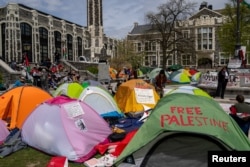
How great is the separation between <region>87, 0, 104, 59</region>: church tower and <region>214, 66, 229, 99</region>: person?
286ft

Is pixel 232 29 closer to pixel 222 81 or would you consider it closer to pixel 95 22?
pixel 222 81

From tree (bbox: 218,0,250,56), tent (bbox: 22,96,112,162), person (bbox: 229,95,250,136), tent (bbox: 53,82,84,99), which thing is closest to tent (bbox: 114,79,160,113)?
tent (bbox: 53,82,84,99)

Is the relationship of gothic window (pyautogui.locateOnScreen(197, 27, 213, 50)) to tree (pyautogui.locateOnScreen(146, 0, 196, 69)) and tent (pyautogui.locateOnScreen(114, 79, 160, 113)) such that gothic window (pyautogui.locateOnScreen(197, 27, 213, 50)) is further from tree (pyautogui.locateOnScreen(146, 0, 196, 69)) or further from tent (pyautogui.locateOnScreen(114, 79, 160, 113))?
tent (pyautogui.locateOnScreen(114, 79, 160, 113))

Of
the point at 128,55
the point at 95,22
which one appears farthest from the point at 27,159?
the point at 95,22

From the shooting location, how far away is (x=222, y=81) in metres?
15.6

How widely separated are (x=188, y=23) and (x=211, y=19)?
554cm

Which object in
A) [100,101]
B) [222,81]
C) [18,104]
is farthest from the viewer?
[222,81]

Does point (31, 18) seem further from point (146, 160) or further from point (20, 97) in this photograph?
point (146, 160)

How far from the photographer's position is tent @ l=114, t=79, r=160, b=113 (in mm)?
11312

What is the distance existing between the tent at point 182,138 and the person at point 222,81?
434 inches

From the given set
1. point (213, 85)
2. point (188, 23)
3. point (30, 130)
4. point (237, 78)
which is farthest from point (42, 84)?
point (188, 23)

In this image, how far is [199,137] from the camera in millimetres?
4590

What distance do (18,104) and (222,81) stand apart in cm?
1033

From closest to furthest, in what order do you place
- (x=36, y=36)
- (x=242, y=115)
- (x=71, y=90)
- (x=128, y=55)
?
(x=242, y=115), (x=71, y=90), (x=36, y=36), (x=128, y=55)
